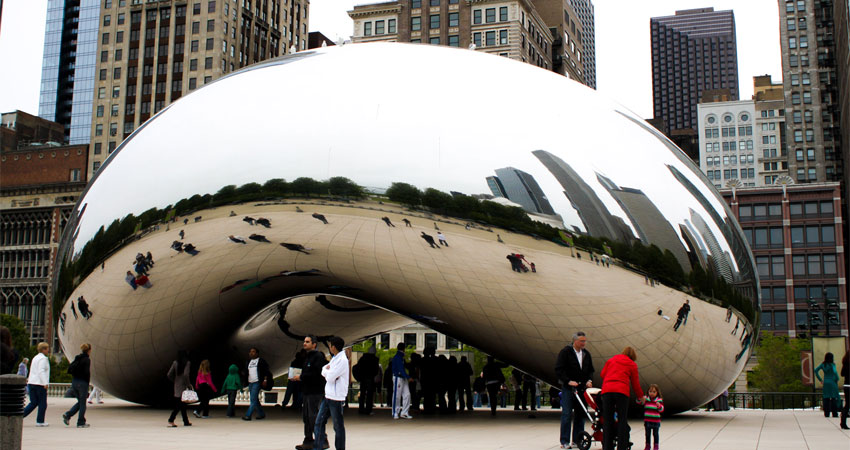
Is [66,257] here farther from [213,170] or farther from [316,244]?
[316,244]

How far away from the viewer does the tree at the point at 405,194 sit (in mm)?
11500

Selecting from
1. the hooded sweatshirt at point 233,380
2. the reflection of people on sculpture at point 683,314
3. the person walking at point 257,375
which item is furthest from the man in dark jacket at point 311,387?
the hooded sweatshirt at point 233,380

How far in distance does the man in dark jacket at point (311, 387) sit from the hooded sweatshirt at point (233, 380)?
568 centimetres

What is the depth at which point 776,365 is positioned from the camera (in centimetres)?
6669

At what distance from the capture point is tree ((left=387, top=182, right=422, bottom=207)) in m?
11.5

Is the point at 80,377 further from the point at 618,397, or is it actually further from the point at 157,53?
the point at 157,53

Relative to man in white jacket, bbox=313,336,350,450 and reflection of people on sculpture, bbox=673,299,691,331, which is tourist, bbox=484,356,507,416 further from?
man in white jacket, bbox=313,336,350,450

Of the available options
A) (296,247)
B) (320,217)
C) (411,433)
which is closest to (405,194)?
(320,217)

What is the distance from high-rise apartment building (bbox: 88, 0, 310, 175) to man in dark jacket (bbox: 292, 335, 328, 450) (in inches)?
3690

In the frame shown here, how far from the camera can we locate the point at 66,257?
14.0 metres

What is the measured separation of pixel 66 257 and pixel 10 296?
92811mm

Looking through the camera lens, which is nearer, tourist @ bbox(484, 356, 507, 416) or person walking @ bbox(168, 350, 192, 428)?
person walking @ bbox(168, 350, 192, 428)

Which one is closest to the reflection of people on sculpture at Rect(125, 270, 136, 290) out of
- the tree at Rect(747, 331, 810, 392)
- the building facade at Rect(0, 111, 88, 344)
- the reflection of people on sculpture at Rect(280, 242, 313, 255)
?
the reflection of people on sculpture at Rect(280, 242, 313, 255)

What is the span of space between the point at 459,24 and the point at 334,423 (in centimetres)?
9578
